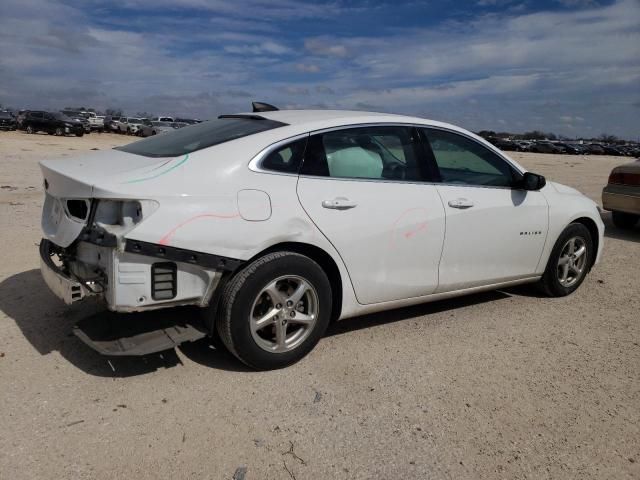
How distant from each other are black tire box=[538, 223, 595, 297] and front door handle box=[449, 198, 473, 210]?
1309 mm

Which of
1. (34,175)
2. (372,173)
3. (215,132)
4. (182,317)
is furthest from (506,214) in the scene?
(34,175)

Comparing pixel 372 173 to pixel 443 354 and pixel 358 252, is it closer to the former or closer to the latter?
pixel 358 252

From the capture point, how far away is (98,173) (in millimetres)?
3203

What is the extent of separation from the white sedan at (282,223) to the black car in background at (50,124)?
36745 mm

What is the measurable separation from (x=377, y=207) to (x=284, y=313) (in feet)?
3.15

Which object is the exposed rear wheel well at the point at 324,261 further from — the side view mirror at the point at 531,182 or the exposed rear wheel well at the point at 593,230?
the exposed rear wheel well at the point at 593,230

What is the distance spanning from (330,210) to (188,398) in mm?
1435

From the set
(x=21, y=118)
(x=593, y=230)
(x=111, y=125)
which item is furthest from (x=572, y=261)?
(x=111, y=125)

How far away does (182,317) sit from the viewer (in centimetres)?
398

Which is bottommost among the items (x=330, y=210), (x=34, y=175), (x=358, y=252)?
(x=34, y=175)

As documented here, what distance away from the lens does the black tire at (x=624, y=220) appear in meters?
9.19

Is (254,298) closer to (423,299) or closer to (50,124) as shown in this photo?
(423,299)

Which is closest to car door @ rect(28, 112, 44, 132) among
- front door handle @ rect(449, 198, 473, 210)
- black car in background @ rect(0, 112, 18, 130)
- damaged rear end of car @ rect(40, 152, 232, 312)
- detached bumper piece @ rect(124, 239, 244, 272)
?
black car in background @ rect(0, 112, 18, 130)

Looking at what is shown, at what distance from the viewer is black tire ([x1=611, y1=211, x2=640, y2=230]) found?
919cm
